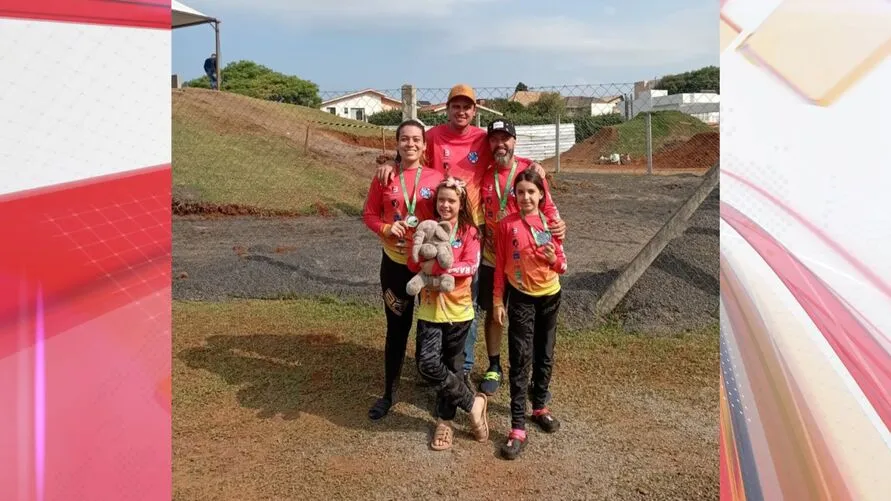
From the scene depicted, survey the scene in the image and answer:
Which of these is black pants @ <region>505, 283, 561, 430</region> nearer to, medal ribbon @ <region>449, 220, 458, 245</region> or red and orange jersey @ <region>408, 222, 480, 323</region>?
red and orange jersey @ <region>408, 222, 480, 323</region>

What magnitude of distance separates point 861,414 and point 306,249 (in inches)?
294

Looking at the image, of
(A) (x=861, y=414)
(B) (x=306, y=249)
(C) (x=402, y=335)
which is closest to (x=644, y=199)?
(B) (x=306, y=249)

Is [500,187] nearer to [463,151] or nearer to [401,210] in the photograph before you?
[463,151]

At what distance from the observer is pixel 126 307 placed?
1856 mm

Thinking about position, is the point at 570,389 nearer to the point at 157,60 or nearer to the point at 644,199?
the point at 157,60

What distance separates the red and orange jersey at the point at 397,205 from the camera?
358 cm

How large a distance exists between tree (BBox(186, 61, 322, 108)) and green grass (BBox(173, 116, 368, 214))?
26.6 metres

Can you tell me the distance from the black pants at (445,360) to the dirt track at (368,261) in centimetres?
220

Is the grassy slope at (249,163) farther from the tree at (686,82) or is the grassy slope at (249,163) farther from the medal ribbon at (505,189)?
the tree at (686,82)

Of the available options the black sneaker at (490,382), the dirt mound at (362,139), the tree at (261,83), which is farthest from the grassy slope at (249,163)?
the tree at (261,83)

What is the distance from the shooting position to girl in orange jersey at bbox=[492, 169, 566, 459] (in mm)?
3486

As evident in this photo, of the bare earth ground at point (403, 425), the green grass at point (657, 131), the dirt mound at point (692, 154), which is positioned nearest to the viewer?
the bare earth ground at point (403, 425)

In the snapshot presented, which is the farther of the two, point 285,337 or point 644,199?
point 644,199

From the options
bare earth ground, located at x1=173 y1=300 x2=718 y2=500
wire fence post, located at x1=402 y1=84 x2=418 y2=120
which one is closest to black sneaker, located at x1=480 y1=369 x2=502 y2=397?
bare earth ground, located at x1=173 y1=300 x2=718 y2=500
